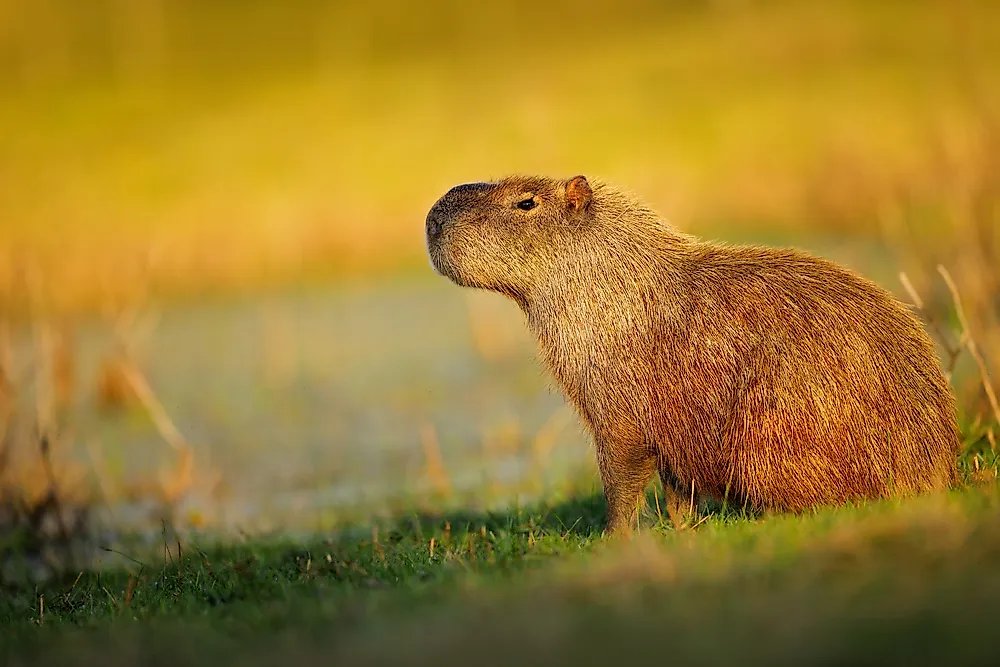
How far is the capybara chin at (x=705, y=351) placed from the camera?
4.99 m

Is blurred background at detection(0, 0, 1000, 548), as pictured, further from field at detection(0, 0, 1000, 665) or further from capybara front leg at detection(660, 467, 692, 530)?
capybara front leg at detection(660, 467, 692, 530)

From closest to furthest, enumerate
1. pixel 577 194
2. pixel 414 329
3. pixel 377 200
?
pixel 577 194
pixel 414 329
pixel 377 200

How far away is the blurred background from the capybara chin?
0.98m

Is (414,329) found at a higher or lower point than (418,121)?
lower

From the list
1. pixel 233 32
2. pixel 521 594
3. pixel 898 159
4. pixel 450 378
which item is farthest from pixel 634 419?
pixel 233 32

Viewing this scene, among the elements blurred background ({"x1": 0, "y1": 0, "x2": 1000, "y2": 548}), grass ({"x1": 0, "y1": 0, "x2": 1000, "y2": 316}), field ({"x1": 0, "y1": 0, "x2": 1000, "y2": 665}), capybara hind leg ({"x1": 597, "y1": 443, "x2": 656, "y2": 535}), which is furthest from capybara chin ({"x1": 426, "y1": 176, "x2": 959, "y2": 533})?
grass ({"x1": 0, "y1": 0, "x2": 1000, "y2": 316})

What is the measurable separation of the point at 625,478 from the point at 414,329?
9.08 meters

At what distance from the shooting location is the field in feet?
11.5

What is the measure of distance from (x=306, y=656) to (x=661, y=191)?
43.5 feet

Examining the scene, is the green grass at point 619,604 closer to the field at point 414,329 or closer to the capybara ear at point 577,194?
the field at point 414,329

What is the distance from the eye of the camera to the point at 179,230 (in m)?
19.2

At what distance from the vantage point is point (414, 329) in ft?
47.3

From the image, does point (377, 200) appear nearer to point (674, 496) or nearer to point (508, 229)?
point (508, 229)

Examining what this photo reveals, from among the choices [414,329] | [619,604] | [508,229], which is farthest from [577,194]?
[414,329]
